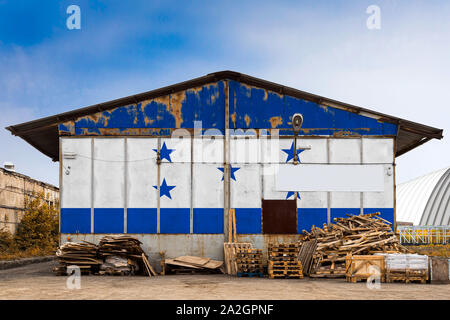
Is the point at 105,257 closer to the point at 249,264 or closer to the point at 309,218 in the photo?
the point at 249,264

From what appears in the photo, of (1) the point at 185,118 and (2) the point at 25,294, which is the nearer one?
(2) the point at 25,294

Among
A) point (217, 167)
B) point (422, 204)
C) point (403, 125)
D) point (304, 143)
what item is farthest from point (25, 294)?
point (422, 204)

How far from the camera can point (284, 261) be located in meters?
16.5

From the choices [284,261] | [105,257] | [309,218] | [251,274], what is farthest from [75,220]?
[309,218]

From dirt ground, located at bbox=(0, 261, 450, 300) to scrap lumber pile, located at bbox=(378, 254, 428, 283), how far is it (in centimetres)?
61

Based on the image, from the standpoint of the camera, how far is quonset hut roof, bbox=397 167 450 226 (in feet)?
156

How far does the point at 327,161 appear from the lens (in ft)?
64.0

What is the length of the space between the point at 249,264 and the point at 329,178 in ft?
17.0

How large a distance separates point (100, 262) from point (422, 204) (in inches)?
1724

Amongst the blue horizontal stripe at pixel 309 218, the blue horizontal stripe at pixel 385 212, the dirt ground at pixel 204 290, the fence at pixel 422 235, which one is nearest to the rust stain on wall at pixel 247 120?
the blue horizontal stripe at pixel 309 218

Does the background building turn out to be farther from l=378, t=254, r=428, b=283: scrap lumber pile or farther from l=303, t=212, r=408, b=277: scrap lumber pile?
l=378, t=254, r=428, b=283: scrap lumber pile

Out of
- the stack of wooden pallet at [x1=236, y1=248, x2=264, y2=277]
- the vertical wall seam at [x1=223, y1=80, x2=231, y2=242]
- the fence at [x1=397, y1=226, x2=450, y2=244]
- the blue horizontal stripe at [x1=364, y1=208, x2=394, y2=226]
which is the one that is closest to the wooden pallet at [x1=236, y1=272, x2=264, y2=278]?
the stack of wooden pallet at [x1=236, y1=248, x2=264, y2=277]

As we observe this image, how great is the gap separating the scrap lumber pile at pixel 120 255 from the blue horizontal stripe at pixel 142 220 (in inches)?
49.9
